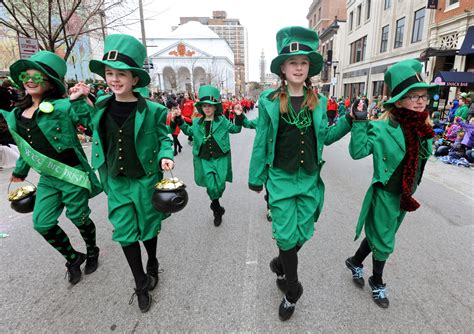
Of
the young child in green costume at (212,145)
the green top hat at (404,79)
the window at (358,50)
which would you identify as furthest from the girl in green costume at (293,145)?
the window at (358,50)

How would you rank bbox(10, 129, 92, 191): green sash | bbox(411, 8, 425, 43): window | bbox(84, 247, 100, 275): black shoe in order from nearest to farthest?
bbox(10, 129, 92, 191): green sash, bbox(84, 247, 100, 275): black shoe, bbox(411, 8, 425, 43): window

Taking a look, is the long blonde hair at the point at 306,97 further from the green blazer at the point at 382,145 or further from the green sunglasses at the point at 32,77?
the green sunglasses at the point at 32,77

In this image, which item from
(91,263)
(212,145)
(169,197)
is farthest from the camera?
(212,145)

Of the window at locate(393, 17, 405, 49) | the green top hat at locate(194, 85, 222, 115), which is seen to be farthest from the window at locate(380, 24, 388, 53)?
the green top hat at locate(194, 85, 222, 115)

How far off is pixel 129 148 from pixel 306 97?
147 cm

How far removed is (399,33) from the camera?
70.2ft

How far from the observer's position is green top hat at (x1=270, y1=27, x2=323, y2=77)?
2.09m

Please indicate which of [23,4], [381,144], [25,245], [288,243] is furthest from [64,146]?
[23,4]

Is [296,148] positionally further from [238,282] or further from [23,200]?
[23,200]

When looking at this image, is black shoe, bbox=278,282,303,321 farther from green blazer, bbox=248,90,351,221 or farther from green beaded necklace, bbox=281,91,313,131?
green beaded necklace, bbox=281,91,313,131

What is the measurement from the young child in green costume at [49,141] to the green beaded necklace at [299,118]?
180 centimetres

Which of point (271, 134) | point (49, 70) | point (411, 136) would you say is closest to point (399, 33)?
point (411, 136)

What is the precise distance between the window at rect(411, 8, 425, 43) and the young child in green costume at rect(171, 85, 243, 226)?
20378 millimetres

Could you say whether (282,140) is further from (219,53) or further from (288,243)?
(219,53)
